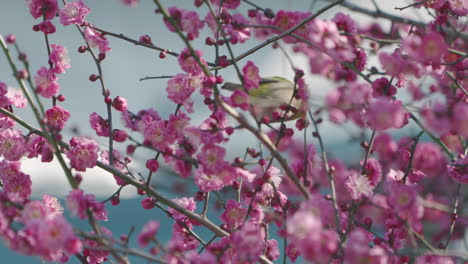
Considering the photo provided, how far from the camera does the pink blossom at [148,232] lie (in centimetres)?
191

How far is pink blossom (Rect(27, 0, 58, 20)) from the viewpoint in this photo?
2977 mm

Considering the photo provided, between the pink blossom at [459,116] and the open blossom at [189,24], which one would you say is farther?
the open blossom at [189,24]

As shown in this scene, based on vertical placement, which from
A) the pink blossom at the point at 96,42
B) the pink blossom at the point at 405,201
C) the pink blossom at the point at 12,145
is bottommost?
the pink blossom at the point at 405,201

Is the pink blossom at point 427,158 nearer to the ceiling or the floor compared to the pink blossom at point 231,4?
nearer to the floor

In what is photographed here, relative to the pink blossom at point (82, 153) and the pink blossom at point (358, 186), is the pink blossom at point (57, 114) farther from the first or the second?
the pink blossom at point (358, 186)

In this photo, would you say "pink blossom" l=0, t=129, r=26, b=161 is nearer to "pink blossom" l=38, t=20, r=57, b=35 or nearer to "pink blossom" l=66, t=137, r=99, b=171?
"pink blossom" l=66, t=137, r=99, b=171

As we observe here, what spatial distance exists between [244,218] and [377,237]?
0.71 meters

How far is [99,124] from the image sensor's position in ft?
9.85

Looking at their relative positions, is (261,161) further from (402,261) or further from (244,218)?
(402,261)

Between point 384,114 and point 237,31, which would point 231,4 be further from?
point 384,114

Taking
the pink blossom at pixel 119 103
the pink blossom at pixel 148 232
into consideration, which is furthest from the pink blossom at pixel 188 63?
the pink blossom at pixel 148 232

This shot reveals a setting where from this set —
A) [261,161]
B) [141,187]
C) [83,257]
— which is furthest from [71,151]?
[261,161]

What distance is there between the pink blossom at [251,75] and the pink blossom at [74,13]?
3.96ft

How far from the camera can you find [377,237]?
2697mm
